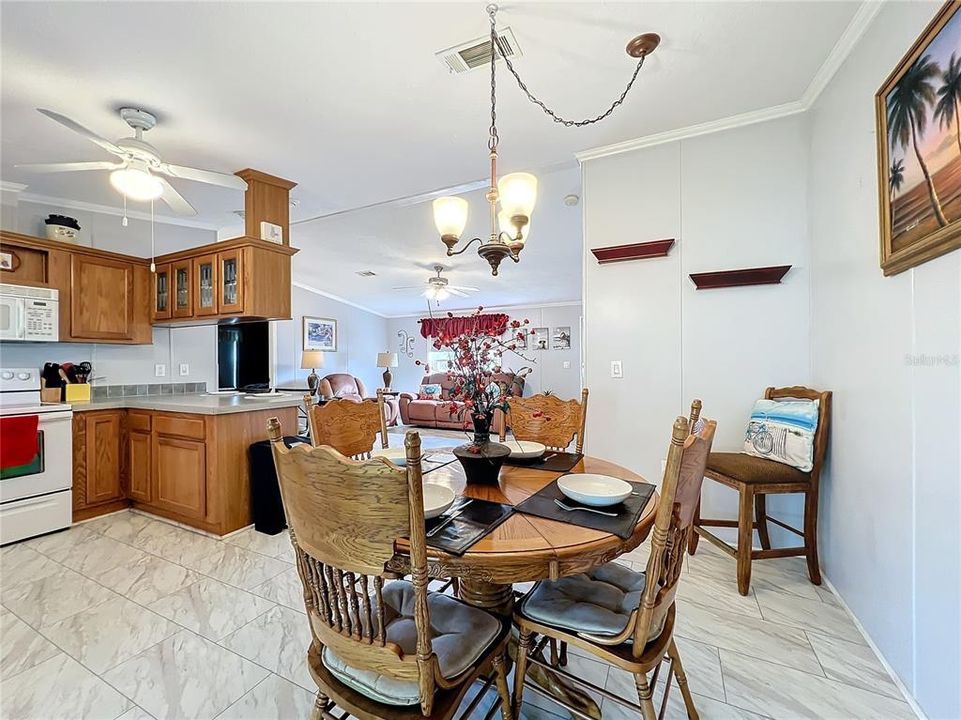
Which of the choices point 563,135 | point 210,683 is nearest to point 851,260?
point 563,135

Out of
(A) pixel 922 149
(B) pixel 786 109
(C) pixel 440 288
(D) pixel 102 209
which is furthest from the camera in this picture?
(C) pixel 440 288

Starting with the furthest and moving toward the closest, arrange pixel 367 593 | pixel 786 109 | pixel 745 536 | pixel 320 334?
1. pixel 320 334
2. pixel 786 109
3. pixel 745 536
4. pixel 367 593

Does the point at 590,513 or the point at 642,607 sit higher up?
the point at 590,513

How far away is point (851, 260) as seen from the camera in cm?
197

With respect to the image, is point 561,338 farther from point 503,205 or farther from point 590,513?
point 590,513

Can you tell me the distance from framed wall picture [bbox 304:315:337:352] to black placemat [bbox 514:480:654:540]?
23.8ft

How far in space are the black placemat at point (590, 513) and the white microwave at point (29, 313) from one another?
381 centimetres

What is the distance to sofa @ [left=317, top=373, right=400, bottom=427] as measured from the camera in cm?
709

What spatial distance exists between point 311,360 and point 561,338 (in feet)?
15.4

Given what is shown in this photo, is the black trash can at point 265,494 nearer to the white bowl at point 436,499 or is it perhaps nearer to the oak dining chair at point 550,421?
the oak dining chair at point 550,421

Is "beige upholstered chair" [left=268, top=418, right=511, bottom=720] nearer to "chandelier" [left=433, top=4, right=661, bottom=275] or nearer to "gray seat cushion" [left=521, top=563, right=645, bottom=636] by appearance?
"gray seat cushion" [left=521, top=563, right=645, bottom=636]

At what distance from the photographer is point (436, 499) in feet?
4.24

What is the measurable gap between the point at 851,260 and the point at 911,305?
575 millimetres

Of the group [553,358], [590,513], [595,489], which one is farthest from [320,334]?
[590,513]
